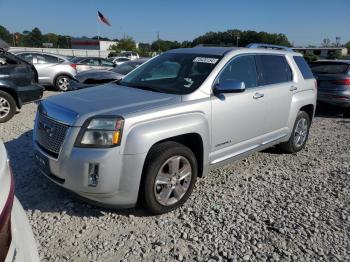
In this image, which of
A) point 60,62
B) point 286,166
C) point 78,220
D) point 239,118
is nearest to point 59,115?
point 78,220

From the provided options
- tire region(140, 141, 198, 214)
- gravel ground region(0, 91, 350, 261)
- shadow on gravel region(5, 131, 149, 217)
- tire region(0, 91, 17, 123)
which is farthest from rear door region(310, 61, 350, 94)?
tire region(0, 91, 17, 123)

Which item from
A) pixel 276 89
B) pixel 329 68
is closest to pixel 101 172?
pixel 276 89

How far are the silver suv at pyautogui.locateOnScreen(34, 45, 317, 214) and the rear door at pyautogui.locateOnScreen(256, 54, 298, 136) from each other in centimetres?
2

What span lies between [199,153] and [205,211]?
2.11 ft

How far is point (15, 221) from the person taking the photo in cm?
156

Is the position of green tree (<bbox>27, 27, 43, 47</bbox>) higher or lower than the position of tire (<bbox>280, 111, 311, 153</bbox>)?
higher

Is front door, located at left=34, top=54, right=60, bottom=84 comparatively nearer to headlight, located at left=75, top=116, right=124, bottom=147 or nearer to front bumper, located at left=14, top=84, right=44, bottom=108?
front bumper, located at left=14, top=84, right=44, bottom=108

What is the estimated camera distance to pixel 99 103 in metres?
3.35

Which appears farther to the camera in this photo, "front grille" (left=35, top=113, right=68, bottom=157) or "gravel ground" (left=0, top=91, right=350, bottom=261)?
"front grille" (left=35, top=113, right=68, bottom=157)

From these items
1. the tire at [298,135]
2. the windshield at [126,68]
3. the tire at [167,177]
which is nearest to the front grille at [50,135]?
the tire at [167,177]

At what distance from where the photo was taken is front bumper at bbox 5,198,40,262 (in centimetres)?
143

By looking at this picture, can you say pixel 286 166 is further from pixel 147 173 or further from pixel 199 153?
pixel 147 173

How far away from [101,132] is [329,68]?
7.98 meters

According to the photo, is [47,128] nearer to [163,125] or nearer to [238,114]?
[163,125]
